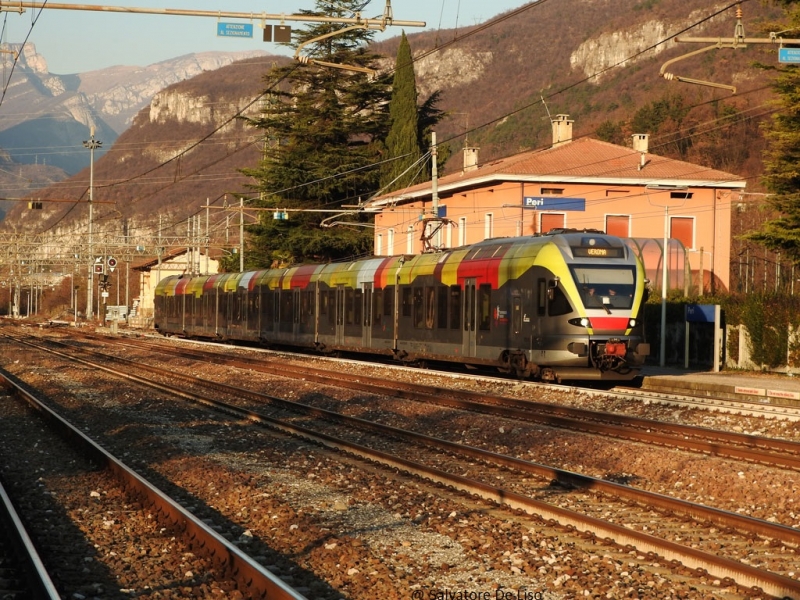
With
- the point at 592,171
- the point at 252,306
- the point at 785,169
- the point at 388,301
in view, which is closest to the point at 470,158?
the point at 592,171

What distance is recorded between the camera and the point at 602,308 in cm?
2277

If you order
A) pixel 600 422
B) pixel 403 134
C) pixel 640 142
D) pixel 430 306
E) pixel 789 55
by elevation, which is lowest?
pixel 600 422

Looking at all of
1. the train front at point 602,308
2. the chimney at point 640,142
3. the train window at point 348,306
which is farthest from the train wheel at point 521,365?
the chimney at point 640,142

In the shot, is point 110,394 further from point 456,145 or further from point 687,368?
point 456,145

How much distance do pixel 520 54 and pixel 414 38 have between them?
78.4 feet

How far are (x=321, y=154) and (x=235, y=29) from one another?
159 feet

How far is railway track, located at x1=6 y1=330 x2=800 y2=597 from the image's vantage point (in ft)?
27.5

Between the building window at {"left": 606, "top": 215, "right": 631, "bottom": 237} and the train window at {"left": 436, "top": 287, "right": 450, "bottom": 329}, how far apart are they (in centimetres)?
2397

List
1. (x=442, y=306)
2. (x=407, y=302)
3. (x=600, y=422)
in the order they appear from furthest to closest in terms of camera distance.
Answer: (x=407, y=302) < (x=442, y=306) < (x=600, y=422)

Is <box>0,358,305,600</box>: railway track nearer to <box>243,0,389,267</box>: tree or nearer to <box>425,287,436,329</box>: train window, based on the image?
<box>425,287,436,329</box>: train window

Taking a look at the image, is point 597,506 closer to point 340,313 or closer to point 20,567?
point 20,567

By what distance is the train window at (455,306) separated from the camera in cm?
2705

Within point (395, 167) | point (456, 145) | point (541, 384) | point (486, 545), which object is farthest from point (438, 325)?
point (456, 145)

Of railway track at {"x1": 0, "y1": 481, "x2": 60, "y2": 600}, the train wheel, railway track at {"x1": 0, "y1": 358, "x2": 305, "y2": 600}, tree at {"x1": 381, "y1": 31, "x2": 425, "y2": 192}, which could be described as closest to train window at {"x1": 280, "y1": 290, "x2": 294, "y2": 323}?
the train wheel
